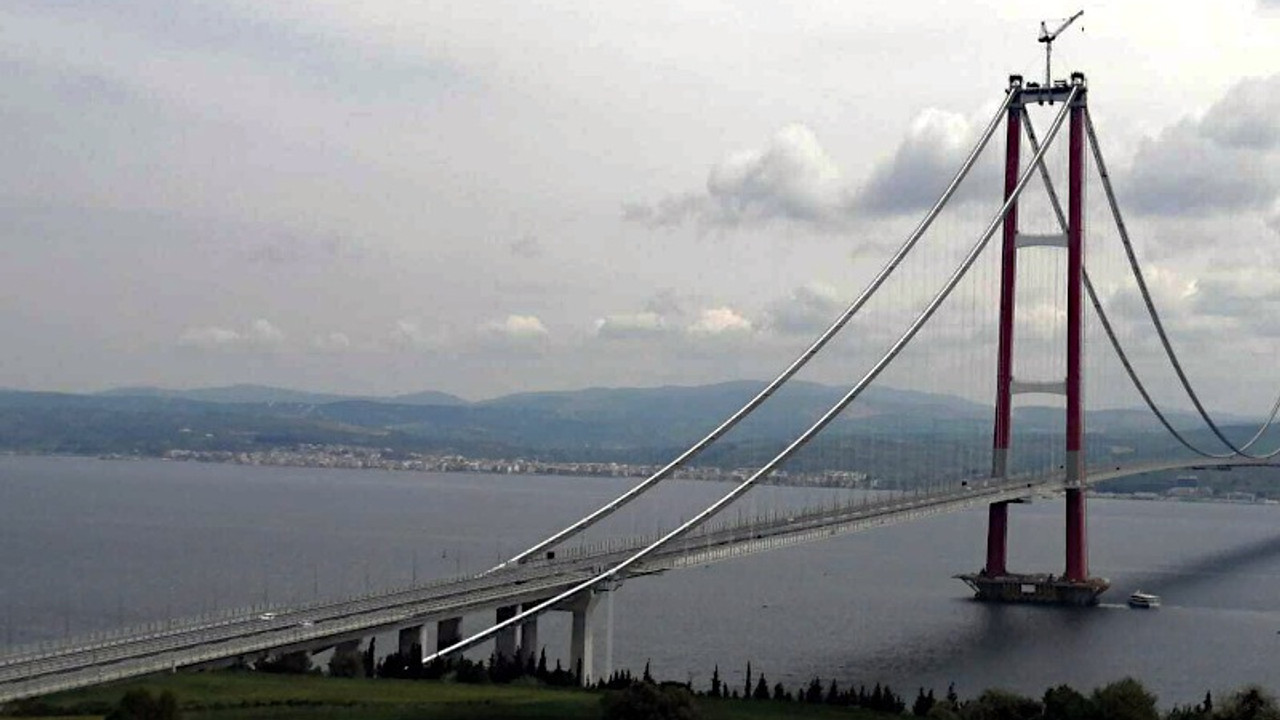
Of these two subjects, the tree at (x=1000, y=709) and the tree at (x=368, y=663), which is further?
the tree at (x=368, y=663)

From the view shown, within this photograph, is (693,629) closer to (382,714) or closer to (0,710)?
(382,714)

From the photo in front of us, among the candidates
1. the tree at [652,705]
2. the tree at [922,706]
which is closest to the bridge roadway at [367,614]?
the tree at [652,705]

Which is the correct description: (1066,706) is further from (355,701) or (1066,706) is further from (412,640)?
(412,640)

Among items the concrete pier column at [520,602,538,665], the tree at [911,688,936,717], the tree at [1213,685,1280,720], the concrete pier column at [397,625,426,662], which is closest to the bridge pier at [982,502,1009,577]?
the concrete pier column at [520,602,538,665]

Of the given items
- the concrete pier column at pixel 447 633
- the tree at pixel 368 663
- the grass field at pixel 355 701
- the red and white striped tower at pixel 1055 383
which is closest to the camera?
the grass field at pixel 355 701

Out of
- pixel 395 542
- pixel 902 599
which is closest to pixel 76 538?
pixel 395 542

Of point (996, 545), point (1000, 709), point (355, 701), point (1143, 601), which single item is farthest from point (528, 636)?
point (1143, 601)

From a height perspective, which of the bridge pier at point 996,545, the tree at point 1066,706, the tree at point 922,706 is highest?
the bridge pier at point 996,545

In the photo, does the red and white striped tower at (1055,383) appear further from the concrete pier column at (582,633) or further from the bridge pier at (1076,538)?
the concrete pier column at (582,633)
